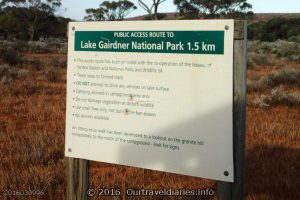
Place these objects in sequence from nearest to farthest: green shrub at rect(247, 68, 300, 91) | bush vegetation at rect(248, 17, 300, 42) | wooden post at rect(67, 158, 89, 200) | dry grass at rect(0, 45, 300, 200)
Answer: wooden post at rect(67, 158, 89, 200) → dry grass at rect(0, 45, 300, 200) → green shrub at rect(247, 68, 300, 91) → bush vegetation at rect(248, 17, 300, 42)

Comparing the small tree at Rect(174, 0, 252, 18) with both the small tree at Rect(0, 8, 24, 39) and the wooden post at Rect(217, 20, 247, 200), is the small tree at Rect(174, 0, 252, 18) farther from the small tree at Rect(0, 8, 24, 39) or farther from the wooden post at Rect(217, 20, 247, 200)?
the wooden post at Rect(217, 20, 247, 200)

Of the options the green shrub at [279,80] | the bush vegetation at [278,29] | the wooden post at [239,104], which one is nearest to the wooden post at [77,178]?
the wooden post at [239,104]

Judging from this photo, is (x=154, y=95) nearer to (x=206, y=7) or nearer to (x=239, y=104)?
(x=239, y=104)

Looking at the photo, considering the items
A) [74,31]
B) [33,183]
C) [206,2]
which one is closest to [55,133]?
[33,183]

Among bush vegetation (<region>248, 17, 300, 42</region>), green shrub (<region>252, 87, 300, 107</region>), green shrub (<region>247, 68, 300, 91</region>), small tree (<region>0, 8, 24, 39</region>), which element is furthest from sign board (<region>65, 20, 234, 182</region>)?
→ small tree (<region>0, 8, 24, 39</region>)

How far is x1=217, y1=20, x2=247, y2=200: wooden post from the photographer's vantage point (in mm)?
2709

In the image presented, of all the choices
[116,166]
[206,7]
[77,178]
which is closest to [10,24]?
[206,7]

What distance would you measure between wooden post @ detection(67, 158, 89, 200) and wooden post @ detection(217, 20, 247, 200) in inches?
45.5

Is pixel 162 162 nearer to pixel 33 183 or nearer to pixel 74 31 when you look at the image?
pixel 74 31

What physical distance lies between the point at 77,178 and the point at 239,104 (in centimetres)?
141

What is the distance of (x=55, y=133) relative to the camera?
6.82 metres

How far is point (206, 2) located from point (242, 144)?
4961 cm

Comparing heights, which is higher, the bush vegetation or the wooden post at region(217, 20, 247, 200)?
the bush vegetation

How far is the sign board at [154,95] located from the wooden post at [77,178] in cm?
9
